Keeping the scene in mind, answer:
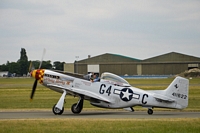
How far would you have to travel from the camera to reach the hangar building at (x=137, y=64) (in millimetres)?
108344

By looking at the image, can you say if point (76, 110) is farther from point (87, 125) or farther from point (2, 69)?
point (2, 69)

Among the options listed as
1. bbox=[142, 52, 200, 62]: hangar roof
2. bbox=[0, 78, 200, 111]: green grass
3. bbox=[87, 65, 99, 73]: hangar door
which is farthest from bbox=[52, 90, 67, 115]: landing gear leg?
bbox=[142, 52, 200, 62]: hangar roof

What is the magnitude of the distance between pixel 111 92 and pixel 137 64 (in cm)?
8738

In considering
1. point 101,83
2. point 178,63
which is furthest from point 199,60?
point 101,83

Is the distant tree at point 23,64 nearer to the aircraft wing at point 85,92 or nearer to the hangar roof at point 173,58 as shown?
the hangar roof at point 173,58

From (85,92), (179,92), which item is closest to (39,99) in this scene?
(85,92)

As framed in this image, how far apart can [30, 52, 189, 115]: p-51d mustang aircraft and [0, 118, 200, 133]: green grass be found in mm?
2957

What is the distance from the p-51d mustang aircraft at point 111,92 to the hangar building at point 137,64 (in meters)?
84.1

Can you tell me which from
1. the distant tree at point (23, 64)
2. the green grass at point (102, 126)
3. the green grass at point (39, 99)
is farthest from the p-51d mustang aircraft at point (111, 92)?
the distant tree at point (23, 64)

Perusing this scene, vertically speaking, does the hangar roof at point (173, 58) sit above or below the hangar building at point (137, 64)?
above

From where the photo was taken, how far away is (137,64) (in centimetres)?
10994

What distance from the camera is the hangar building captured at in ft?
355

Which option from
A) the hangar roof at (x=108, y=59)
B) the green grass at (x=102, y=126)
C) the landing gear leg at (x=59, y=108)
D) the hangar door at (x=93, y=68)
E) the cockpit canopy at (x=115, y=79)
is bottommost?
the green grass at (x=102, y=126)

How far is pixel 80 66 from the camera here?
110 metres
